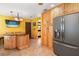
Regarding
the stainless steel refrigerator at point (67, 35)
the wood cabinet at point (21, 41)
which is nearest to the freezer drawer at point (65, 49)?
the stainless steel refrigerator at point (67, 35)

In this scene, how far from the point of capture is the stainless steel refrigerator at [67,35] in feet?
8.04

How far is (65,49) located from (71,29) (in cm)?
57

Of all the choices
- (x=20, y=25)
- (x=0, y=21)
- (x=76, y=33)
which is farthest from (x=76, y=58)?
(x=20, y=25)

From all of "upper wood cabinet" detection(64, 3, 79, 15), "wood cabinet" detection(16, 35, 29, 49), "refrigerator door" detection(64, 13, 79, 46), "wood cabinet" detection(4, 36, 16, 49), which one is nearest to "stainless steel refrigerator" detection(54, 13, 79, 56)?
"refrigerator door" detection(64, 13, 79, 46)

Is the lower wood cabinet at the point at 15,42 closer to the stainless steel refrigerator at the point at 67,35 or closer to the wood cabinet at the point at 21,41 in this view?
Answer: the wood cabinet at the point at 21,41

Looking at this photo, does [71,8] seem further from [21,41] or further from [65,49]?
[21,41]

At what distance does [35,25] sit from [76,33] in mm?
6590

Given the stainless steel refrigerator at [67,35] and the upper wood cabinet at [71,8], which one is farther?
the upper wood cabinet at [71,8]

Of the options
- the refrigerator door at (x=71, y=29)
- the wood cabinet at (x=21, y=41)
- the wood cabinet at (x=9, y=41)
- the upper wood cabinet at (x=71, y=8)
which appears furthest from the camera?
the wood cabinet at (x=21, y=41)

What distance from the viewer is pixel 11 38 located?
4.57 meters

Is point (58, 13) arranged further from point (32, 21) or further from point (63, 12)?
point (32, 21)

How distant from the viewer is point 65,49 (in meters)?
2.76

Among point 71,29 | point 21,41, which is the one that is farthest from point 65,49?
point 21,41

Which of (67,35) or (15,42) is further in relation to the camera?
(15,42)
